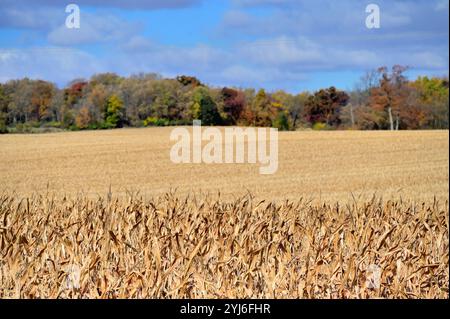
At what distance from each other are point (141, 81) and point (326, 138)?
10.1 meters

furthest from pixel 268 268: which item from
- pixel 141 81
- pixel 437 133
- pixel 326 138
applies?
pixel 437 133

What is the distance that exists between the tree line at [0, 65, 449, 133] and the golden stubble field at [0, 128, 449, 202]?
3.89 ft

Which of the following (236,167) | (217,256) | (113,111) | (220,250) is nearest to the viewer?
(217,256)

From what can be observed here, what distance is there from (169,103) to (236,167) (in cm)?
317

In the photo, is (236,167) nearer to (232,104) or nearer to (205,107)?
(232,104)

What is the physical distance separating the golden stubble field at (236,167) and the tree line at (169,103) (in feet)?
3.89

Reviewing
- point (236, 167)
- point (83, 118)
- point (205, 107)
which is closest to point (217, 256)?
point (205, 107)

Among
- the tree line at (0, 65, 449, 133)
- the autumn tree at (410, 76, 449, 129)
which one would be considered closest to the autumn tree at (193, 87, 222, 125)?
the tree line at (0, 65, 449, 133)

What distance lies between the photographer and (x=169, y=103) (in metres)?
22.5

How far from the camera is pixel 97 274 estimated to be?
5.95 metres

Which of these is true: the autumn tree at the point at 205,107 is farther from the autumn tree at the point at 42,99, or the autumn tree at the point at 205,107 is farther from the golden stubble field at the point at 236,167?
the autumn tree at the point at 42,99

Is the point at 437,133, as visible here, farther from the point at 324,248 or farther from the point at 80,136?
the point at 324,248

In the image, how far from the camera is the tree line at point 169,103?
2272 cm

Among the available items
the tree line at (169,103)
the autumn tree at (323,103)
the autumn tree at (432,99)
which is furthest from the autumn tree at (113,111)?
the autumn tree at (432,99)
